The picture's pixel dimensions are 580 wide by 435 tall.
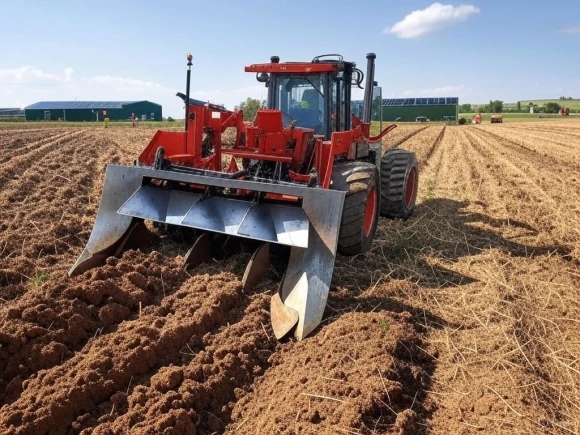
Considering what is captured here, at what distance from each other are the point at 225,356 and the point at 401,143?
69.4ft

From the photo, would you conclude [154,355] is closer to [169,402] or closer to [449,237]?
[169,402]

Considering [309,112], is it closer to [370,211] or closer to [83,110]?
[370,211]

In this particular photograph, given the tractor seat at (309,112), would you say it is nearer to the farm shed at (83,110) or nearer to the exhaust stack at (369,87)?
the exhaust stack at (369,87)

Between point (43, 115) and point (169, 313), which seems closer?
point (169, 313)

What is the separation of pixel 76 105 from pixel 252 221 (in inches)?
2633

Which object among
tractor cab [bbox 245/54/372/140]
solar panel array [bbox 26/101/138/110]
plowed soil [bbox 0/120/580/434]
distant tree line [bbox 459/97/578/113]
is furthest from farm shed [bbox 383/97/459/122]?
plowed soil [bbox 0/120/580/434]

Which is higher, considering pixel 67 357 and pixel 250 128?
pixel 250 128

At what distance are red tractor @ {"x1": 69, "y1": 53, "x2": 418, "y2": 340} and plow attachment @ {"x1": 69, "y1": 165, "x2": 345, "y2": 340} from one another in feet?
0.03

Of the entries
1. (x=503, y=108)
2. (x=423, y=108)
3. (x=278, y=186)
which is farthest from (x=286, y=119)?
Answer: (x=503, y=108)

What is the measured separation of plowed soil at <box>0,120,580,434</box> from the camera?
11.0 feet

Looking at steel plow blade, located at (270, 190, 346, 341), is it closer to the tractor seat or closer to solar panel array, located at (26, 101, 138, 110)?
the tractor seat

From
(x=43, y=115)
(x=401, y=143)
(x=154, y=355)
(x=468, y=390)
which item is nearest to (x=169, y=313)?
(x=154, y=355)

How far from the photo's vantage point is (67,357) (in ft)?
13.1

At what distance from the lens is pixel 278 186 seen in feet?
17.2
